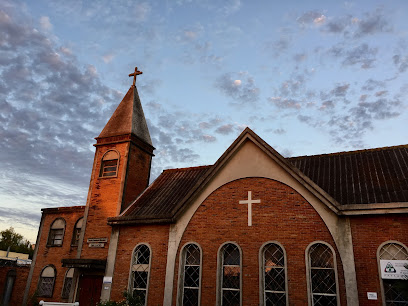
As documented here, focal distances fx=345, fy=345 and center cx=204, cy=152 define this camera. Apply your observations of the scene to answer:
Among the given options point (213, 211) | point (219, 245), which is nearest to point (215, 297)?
point (219, 245)

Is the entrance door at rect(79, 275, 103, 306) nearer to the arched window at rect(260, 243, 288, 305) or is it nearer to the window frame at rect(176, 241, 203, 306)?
the window frame at rect(176, 241, 203, 306)

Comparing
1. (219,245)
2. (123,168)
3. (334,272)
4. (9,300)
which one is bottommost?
(9,300)

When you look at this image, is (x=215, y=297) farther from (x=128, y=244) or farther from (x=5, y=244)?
(x=5, y=244)

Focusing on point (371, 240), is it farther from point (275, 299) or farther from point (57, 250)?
point (57, 250)

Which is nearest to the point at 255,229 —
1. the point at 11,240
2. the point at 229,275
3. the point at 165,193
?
the point at 229,275

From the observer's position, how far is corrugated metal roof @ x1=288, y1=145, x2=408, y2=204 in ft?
40.0

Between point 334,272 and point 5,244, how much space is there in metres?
67.4

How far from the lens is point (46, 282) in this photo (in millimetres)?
21359

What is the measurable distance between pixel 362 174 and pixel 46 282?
754 inches

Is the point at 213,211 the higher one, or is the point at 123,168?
the point at 123,168

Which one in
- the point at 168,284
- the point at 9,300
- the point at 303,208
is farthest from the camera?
the point at 9,300

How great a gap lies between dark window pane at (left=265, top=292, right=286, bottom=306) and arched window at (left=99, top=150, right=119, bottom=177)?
9793 mm

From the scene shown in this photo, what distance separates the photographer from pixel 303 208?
41.7 ft

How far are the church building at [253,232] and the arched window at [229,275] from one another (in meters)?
0.04
